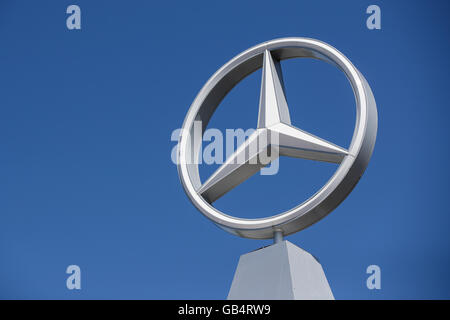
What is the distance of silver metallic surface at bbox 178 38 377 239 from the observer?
447 inches

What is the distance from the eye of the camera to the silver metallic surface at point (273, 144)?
1134cm

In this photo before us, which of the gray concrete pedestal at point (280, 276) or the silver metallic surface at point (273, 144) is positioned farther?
the silver metallic surface at point (273, 144)

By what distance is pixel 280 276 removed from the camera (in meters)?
10.9

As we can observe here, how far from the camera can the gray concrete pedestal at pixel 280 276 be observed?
10770 mm

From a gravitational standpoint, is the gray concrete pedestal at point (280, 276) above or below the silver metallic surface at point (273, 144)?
below

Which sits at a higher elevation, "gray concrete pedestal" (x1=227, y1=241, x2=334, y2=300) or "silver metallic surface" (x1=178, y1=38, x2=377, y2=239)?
"silver metallic surface" (x1=178, y1=38, x2=377, y2=239)

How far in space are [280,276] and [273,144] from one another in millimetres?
2914

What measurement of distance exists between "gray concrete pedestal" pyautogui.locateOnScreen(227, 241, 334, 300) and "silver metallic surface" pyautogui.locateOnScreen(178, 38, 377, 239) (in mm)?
510

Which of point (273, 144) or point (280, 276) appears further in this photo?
point (273, 144)

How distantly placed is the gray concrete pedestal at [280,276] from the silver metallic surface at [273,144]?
510mm
